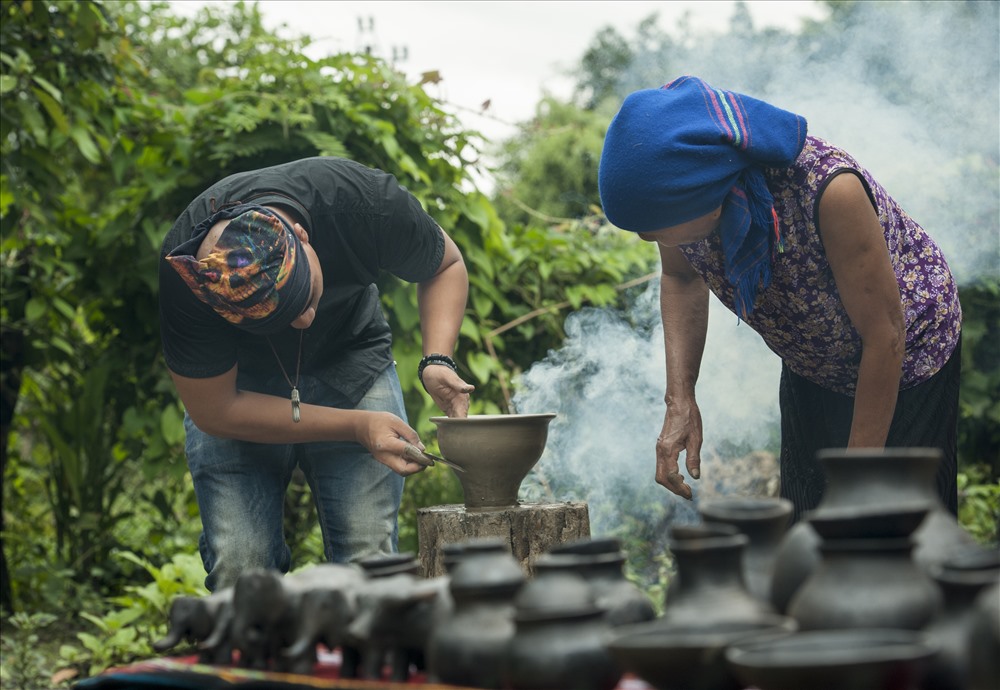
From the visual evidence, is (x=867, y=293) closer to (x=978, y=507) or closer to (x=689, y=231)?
(x=689, y=231)

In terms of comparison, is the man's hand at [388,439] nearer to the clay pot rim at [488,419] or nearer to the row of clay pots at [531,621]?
the clay pot rim at [488,419]

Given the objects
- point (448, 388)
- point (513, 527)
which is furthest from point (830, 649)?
point (448, 388)

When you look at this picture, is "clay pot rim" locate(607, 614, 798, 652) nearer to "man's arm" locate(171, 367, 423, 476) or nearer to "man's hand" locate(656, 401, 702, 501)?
"man's arm" locate(171, 367, 423, 476)

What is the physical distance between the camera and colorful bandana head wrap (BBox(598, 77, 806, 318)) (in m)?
3.05

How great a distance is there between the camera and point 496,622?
1965mm

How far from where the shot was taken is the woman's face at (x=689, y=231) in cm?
319

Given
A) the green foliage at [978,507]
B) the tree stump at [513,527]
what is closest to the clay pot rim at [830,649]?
the tree stump at [513,527]

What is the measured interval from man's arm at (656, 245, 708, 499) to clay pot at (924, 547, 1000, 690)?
2150mm

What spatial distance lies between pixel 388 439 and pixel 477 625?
66.1 inches

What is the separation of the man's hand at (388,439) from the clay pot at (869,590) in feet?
6.59

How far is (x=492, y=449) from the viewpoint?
3666 millimetres

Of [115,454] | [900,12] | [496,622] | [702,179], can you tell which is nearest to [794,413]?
[702,179]

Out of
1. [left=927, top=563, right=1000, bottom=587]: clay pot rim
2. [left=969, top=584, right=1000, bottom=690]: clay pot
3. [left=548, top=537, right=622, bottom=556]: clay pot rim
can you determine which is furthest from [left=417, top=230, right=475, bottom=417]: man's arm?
[left=969, top=584, right=1000, bottom=690]: clay pot

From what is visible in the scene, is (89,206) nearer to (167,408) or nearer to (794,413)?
(167,408)
